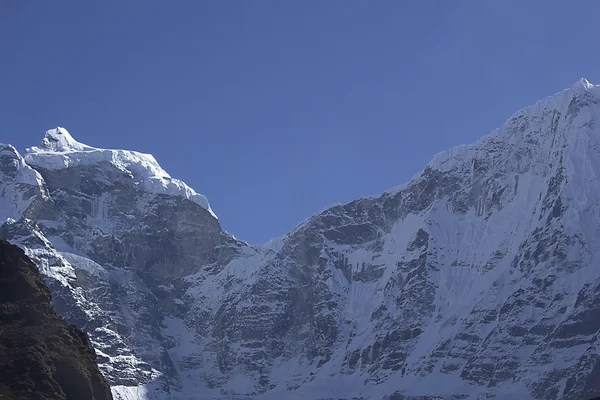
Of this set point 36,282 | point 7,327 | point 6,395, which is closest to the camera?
point 6,395

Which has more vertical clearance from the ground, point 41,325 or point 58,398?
point 41,325

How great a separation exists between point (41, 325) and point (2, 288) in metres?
5.08

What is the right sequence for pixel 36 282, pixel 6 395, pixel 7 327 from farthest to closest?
1. pixel 36 282
2. pixel 7 327
3. pixel 6 395

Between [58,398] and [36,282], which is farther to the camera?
[36,282]

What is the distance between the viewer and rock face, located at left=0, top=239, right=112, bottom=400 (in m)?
108

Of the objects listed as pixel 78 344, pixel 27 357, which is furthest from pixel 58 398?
pixel 78 344

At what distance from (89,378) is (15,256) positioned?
14.9 metres

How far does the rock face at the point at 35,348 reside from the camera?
10831 centimetres

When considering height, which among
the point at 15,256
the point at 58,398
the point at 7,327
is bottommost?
the point at 58,398

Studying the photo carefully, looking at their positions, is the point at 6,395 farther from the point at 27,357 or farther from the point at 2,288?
the point at 2,288

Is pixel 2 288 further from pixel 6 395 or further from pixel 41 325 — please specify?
pixel 6 395

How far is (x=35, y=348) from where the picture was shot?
110938 mm

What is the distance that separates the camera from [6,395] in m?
106

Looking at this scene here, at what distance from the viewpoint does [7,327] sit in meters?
114
